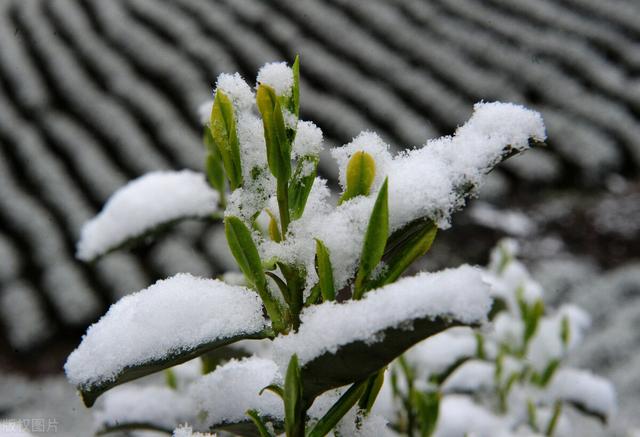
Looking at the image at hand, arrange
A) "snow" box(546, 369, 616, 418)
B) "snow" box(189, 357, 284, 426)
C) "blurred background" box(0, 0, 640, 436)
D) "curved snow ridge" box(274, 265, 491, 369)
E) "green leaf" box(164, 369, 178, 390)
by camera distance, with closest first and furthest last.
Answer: "curved snow ridge" box(274, 265, 491, 369) < "snow" box(189, 357, 284, 426) < "green leaf" box(164, 369, 178, 390) < "snow" box(546, 369, 616, 418) < "blurred background" box(0, 0, 640, 436)

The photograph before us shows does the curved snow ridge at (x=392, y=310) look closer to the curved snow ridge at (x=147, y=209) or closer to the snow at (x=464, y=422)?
the curved snow ridge at (x=147, y=209)

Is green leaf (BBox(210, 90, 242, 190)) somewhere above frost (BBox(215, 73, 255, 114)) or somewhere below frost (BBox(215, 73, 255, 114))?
below

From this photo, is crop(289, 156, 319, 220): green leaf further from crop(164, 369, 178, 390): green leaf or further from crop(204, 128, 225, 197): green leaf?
crop(164, 369, 178, 390): green leaf

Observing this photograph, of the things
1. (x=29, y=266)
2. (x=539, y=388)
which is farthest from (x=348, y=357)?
(x=29, y=266)

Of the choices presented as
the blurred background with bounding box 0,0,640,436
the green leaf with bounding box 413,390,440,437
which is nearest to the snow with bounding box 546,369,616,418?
the green leaf with bounding box 413,390,440,437

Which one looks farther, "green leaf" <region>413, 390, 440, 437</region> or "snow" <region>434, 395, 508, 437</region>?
"snow" <region>434, 395, 508, 437</region>

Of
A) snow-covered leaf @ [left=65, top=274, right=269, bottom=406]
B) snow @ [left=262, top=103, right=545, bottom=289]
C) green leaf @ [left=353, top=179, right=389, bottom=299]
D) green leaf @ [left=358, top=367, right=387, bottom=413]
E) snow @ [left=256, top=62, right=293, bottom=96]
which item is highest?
snow @ [left=256, top=62, right=293, bottom=96]

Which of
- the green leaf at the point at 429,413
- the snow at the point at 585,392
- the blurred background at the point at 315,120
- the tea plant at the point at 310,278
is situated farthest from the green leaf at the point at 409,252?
the blurred background at the point at 315,120
